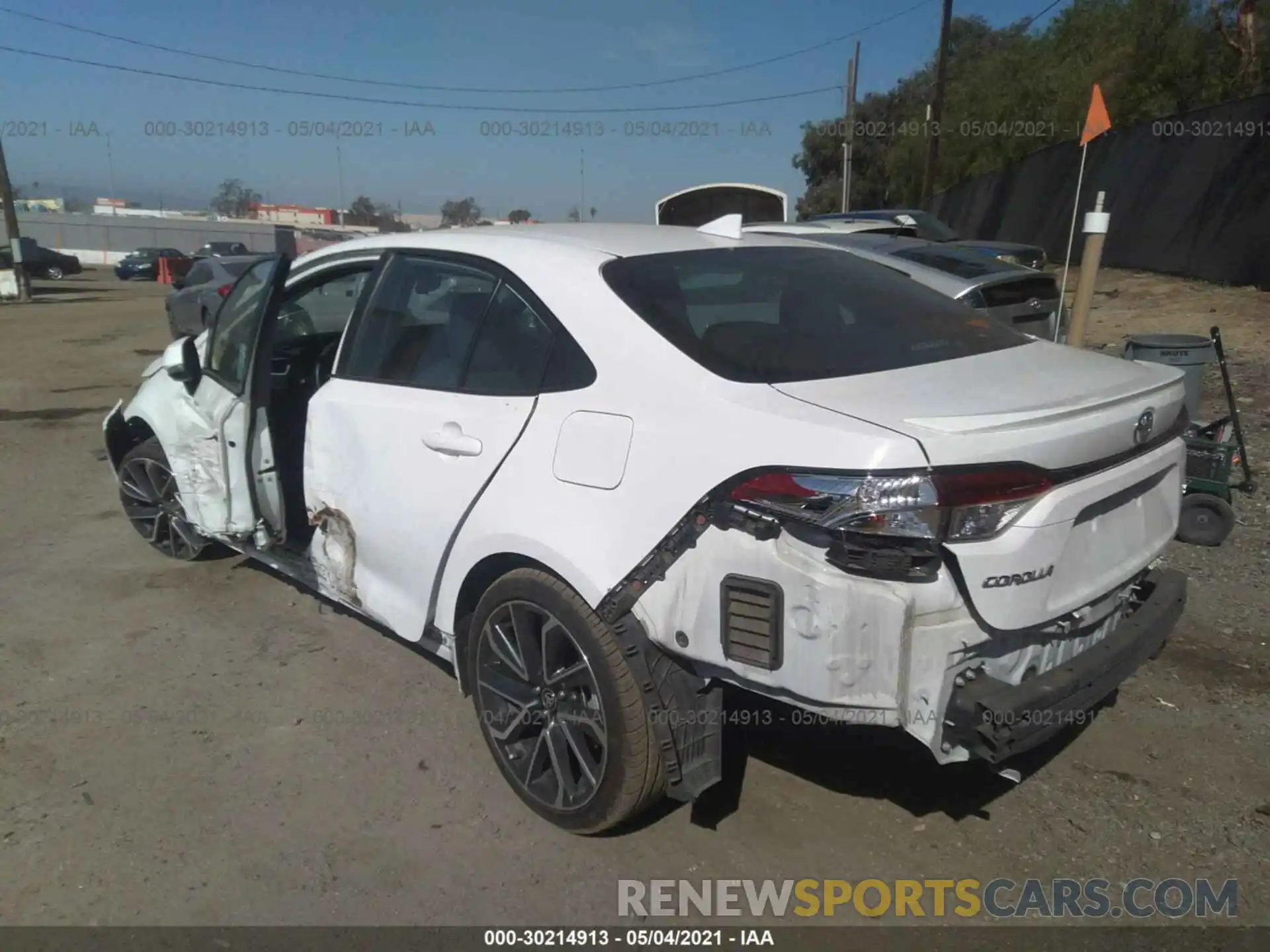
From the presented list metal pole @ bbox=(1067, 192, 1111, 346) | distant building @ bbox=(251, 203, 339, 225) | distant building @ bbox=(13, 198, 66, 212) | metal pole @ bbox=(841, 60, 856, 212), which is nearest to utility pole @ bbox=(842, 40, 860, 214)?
metal pole @ bbox=(841, 60, 856, 212)

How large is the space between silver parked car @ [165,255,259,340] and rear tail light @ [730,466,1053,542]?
14.1 m

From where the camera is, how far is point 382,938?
2537 mm

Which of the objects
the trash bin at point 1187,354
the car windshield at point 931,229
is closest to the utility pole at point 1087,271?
the trash bin at point 1187,354

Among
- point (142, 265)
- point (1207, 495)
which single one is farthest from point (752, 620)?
point (142, 265)

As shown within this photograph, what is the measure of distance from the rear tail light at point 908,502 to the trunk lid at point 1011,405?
0.05 m

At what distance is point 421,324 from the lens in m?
3.46

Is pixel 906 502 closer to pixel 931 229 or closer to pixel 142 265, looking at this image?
pixel 931 229

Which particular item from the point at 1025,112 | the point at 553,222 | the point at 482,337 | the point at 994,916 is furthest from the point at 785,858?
the point at 1025,112

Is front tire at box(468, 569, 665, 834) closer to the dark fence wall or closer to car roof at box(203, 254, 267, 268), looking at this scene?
the dark fence wall

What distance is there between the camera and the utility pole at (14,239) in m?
24.5

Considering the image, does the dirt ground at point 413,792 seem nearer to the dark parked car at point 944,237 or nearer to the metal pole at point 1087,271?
the metal pole at point 1087,271

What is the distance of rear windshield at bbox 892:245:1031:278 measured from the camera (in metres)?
6.93

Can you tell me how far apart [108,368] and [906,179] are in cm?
3367

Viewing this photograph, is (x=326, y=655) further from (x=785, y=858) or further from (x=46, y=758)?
(x=785, y=858)
